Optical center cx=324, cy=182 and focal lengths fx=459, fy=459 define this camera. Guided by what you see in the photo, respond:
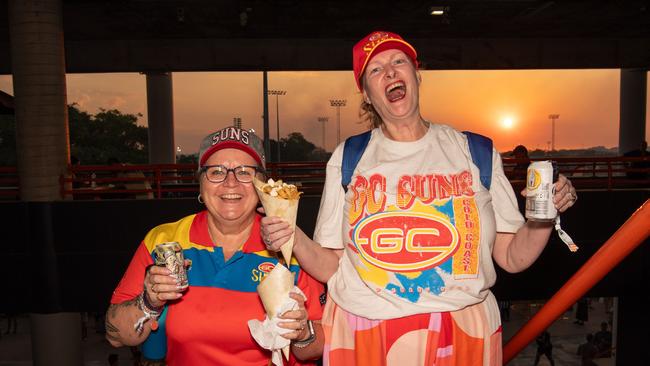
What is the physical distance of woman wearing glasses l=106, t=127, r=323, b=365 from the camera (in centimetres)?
230

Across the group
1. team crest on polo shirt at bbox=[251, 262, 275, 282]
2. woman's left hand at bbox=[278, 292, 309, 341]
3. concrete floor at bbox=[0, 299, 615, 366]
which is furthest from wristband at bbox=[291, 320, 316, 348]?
concrete floor at bbox=[0, 299, 615, 366]

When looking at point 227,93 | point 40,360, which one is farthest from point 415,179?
point 227,93

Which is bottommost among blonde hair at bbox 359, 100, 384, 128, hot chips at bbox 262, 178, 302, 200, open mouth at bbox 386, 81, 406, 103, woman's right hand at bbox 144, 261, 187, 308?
woman's right hand at bbox 144, 261, 187, 308

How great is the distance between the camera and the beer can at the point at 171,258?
1889 mm

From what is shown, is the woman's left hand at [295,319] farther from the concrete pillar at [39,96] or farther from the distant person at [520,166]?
the concrete pillar at [39,96]

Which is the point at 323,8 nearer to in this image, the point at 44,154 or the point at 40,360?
the point at 44,154

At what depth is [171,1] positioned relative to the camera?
1340cm

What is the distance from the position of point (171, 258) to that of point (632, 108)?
73.1ft

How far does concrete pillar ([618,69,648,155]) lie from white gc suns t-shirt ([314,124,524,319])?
68.6 feet

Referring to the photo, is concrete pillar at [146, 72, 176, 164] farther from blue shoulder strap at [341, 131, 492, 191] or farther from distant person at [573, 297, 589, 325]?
distant person at [573, 297, 589, 325]

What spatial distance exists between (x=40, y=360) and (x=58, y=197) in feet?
14.3

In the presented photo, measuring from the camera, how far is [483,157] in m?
2.13

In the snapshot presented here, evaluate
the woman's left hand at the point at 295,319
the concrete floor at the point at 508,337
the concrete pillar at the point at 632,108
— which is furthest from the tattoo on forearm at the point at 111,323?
the concrete pillar at the point at 632,108

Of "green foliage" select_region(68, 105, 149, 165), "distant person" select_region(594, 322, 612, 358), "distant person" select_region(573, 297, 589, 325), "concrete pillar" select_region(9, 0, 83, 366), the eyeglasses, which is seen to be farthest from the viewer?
"green foliage" select_region(68, 105, 149, 165)
